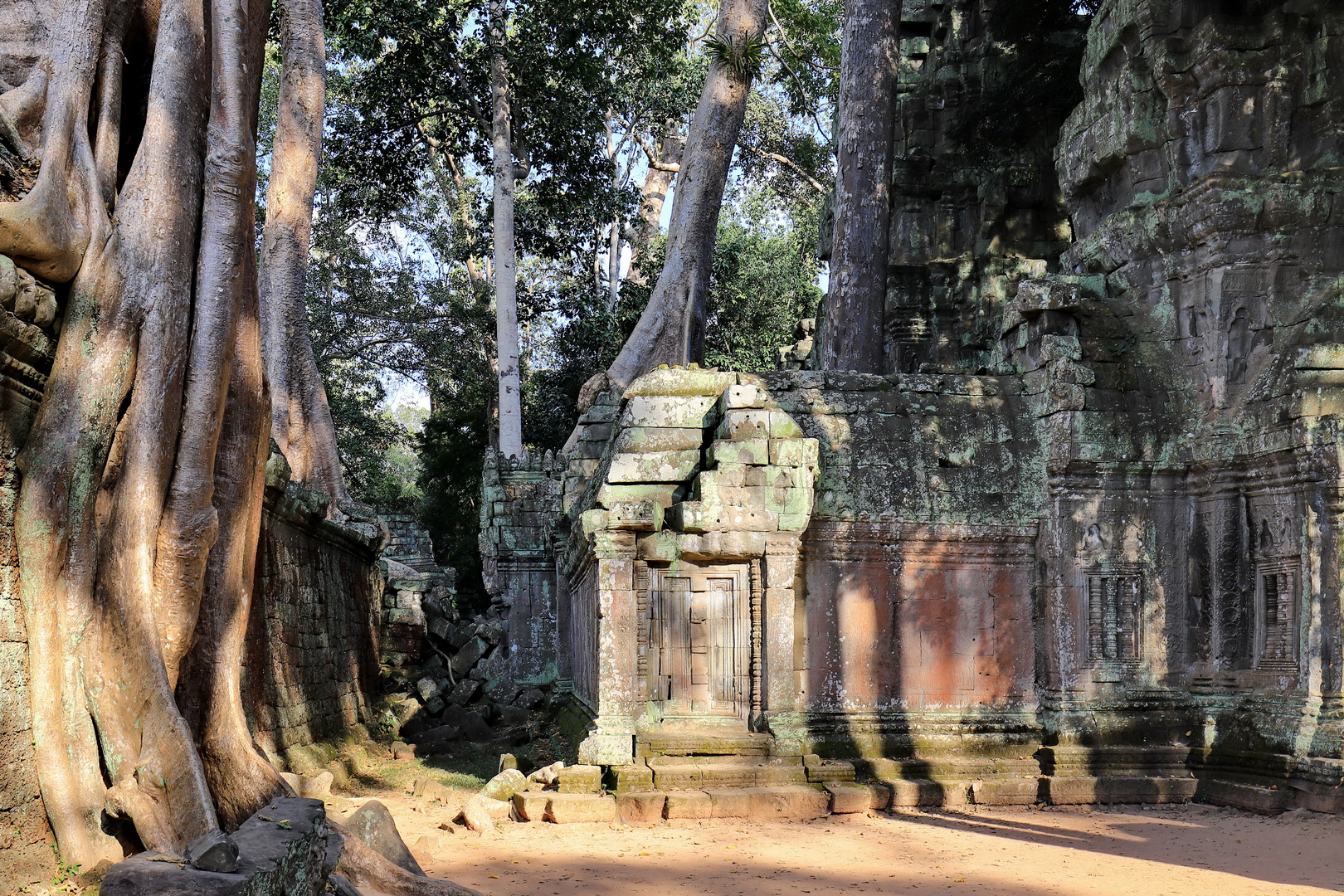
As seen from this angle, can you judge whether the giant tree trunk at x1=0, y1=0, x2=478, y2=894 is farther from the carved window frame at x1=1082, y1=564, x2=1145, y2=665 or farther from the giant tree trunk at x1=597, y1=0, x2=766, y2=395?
the giant tree trunk at x1=597, y1=0, x2=766, y2=395

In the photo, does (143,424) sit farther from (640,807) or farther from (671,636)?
(671,636)

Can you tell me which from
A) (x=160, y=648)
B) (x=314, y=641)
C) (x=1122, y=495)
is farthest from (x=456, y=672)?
(x=160, y=648)

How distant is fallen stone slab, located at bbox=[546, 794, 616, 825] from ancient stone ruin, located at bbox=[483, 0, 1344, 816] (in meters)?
0.25

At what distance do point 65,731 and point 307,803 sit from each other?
0.95m

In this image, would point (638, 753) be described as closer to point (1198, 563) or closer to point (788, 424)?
point (788, 424)

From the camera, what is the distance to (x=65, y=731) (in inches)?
165

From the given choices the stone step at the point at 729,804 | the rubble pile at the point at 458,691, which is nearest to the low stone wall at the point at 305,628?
the rubble pile at the point at 458,691

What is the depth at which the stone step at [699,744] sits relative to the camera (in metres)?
7.91

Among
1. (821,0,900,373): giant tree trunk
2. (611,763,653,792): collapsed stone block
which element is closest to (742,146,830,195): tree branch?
(821,0,900,373): giant tree trunk

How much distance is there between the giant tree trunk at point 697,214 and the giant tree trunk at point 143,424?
7946 mm

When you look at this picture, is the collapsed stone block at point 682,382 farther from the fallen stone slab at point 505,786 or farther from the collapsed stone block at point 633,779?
the fallen stone slab at point 505,786

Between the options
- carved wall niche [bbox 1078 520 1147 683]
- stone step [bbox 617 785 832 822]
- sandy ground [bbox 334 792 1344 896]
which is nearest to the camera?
sandy ground [bbox 334 792 1344 896]

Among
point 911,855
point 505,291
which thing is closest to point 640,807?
point 911,855

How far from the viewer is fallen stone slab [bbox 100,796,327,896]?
10.0 feet
